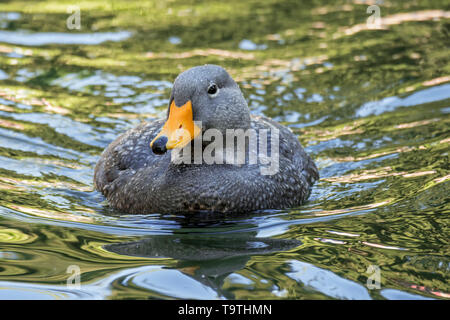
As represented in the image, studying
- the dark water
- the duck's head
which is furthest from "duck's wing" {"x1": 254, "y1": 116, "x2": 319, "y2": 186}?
the duck's head

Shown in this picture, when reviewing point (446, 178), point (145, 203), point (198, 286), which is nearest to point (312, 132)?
point (446, 178)

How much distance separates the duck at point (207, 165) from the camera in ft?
21.4

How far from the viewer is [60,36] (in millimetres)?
12695

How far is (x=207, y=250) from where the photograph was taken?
593cm

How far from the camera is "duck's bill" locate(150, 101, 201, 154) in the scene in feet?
20.2

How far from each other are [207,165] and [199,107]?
2.01ft

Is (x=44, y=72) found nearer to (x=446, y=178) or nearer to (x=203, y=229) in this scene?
(x=203, y=229)

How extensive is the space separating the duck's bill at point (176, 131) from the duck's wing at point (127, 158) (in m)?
0.82

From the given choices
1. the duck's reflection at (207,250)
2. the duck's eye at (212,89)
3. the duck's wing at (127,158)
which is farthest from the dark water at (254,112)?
the duck's eye at (212,89)

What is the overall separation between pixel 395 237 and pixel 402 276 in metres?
0.77
